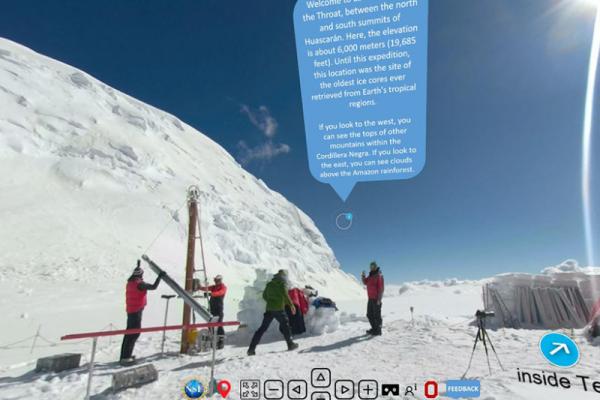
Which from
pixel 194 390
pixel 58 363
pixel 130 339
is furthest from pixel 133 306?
pixel 194 390

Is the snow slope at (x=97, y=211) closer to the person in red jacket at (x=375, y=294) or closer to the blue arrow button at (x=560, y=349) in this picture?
the person in red jacket at (x=375, y=294)

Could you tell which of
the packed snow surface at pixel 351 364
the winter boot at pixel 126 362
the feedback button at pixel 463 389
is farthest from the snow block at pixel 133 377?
the feedback button at pixel 463 389

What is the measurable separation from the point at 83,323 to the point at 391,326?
10325 millimetres

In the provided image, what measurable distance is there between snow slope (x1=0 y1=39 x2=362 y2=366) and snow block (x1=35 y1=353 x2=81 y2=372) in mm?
2684

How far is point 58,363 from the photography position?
6082mm

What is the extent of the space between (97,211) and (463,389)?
27.8 m

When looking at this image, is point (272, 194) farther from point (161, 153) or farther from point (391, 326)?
point (391, 326)

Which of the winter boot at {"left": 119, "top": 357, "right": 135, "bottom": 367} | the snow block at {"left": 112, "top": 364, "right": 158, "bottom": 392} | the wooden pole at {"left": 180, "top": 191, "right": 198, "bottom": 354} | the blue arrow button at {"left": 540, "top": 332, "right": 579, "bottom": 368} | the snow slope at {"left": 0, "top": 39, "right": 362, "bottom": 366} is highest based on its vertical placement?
the snow slope at {"left": 0, "top": 39, "right": 362, "bottom": 366}

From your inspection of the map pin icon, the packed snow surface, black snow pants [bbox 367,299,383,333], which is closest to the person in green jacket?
the packed snow surface

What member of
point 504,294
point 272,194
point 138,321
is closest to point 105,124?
point 272,194

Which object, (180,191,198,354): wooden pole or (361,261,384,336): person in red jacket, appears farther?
(361,261,384,336): person in red jacket

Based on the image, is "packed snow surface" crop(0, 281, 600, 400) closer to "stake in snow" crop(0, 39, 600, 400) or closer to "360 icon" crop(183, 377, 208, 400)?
"stake in snow" crop(0, 39, 600, 400)

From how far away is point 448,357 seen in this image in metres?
6.16

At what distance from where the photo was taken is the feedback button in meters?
3.79
